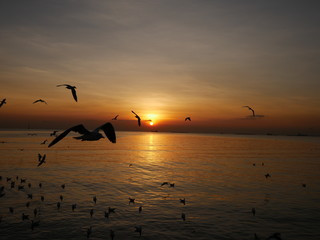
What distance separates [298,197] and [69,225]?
18.0 metres

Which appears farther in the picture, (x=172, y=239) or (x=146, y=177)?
(x=146, y=177)

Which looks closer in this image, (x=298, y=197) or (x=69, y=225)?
(x=69, y=225)

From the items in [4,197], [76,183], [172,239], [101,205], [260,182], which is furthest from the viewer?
[260,182]

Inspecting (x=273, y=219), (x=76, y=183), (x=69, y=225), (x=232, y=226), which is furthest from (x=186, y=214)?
(x=76, y=183)

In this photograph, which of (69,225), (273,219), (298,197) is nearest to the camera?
(69,225)

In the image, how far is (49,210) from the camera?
16844 mm

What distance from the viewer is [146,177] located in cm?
2891

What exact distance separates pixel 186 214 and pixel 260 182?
45.8 feet

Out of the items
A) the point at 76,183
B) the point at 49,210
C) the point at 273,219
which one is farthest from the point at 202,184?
the point at 49,210

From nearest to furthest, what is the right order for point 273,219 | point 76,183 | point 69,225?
point 69,225, point 273,219, point 76,183

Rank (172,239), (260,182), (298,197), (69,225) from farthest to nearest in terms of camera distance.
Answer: (260,182) < (298,197) < (69,225) < (172,239)

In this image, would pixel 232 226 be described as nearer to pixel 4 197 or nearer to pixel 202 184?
pixel 202 184

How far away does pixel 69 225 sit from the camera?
1446cm

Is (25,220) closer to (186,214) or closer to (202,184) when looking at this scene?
(186,214)
